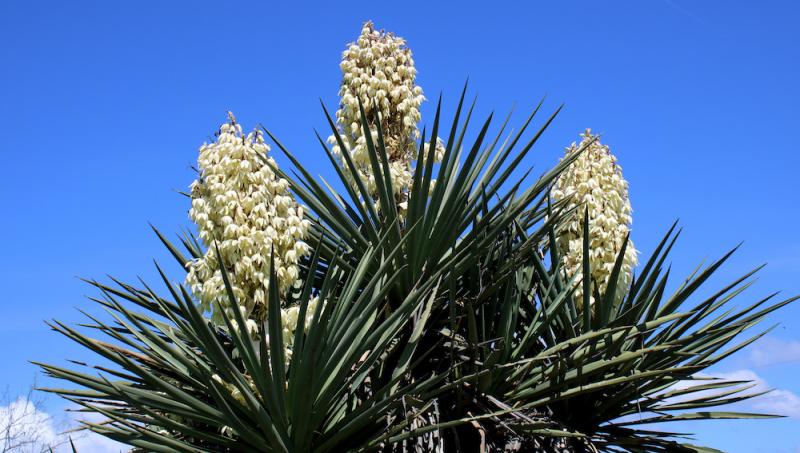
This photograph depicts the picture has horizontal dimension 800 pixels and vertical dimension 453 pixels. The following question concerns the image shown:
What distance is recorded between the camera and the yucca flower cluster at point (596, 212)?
490 cm

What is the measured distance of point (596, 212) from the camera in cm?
504

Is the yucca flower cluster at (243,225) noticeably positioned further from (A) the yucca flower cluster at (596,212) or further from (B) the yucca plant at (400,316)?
(A) the yucca flower cluster at (596,212)

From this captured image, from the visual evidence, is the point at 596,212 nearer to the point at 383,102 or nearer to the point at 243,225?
the point at 383,102

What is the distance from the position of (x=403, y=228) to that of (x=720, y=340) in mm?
1726

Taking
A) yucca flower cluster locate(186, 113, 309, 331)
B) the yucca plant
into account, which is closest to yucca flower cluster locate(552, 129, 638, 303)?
the yucca plant

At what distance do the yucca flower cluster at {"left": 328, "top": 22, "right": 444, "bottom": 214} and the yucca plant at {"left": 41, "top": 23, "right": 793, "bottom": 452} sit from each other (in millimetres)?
11

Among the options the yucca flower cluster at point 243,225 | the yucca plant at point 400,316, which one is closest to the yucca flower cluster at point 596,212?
the yucca plant at point 400,316

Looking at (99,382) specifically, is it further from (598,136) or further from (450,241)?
(598,136)

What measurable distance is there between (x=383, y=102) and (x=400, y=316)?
5.38 ft

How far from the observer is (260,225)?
4.07 m

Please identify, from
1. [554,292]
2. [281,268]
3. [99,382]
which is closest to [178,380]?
[99,382]

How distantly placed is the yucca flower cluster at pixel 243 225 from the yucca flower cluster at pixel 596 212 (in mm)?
1603

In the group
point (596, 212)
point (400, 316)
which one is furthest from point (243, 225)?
point (596, 212)

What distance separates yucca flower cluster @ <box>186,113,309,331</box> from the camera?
4008 millimetres
